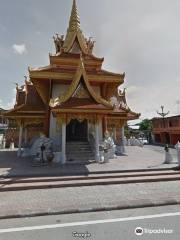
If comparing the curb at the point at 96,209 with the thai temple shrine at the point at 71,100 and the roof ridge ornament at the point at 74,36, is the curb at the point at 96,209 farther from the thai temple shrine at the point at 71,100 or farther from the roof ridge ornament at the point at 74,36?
the roof ridge ornament at the point at 74,36

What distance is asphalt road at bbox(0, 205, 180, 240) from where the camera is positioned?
139 inches

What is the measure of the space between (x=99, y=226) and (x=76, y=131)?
396 inches

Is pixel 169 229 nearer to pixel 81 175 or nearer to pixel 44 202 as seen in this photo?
pixel 44 202

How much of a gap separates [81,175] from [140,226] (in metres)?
4.02

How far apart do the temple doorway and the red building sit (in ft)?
74.3

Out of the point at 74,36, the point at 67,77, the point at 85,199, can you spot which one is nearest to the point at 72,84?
the point at 67,77

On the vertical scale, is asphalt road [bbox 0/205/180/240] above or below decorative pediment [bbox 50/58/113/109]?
below

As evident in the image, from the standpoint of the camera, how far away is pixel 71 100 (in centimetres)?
1054

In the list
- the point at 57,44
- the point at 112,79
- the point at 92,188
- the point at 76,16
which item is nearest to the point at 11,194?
the point at 92,188

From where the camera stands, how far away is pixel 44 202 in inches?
207

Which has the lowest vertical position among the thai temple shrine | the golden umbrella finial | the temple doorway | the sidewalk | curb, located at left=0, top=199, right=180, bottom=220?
curb, located at left=0, top=199, right=180, bottom=220

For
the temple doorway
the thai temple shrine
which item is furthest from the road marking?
the temple doorway

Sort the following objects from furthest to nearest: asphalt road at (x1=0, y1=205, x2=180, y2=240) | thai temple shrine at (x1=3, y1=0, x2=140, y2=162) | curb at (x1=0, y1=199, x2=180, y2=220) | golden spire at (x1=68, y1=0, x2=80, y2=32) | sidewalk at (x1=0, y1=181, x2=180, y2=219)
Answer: golden spire at (x1=68, y1=0, x2=80, y2=32) < thai temple shrine at (x1=3, y1=0, x2=140, y2=162) < sidewalk at (x1=0, y1=181, x2=180, y2=219) < curb at (x1=0, y1=199, x2=180, y2=220) < asphalt road at (x1=0, y1=205, x2=180, y2=240)

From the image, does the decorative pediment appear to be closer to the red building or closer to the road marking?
the road marking
